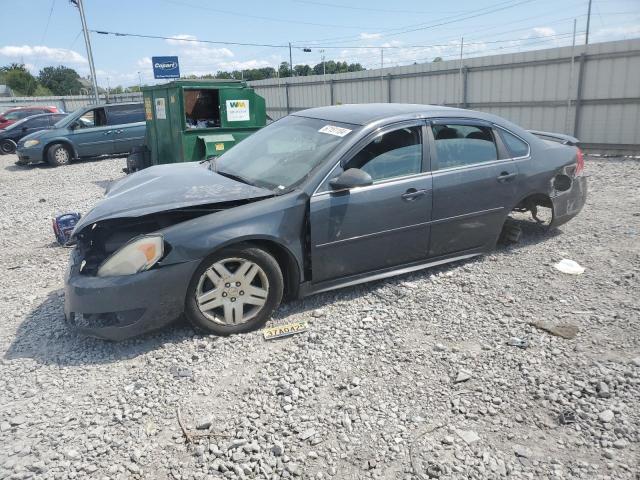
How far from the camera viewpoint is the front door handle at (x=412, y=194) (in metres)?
4.12

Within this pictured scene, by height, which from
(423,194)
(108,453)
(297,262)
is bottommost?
(108,453)

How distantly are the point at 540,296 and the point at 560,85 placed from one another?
9.49m

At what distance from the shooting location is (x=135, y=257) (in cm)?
334

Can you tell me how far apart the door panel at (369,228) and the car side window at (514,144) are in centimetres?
112

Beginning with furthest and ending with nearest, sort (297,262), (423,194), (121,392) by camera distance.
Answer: (423,194) → (297,262) → (121,392)

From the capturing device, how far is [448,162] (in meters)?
4.41

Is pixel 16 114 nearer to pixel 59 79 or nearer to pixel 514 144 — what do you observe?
pixel 514 144

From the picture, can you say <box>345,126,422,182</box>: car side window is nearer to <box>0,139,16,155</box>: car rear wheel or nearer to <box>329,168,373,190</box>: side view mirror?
<box>329,168,373,190</box>: side view mirror

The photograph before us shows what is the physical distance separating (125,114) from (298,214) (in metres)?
12.9

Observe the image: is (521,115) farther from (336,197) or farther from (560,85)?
(336,197)

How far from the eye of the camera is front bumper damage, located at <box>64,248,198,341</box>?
10.8ft

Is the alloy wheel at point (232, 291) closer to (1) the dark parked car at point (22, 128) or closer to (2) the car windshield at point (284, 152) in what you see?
(2) the car windshield at point (284, 152)

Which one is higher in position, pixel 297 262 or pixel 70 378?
pixel 297 262

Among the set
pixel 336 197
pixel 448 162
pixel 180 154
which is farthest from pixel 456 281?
pixel 180 154
